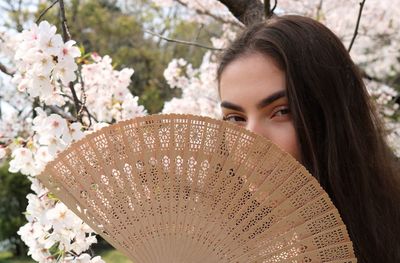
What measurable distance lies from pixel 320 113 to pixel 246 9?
0.95m

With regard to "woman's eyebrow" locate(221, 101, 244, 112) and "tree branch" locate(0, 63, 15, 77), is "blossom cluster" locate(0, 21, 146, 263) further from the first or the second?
"woman's eyebrow" locate(221, 101, 244, 112)

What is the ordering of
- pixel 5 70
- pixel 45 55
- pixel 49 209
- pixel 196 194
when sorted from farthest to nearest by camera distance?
pixel 5 70
pixel 49 209
pixel 45 55
pixel 196 194

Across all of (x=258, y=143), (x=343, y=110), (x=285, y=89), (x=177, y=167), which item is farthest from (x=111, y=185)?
(x=343, y=110)

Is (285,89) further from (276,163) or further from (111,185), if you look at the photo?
(111,185)

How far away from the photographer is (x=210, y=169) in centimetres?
88

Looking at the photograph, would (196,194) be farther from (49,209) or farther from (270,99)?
(49,209)

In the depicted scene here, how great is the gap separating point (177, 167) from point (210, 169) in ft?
0.17

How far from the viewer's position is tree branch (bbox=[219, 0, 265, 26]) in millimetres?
1962

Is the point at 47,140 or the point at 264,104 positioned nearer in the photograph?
the point at 264,104

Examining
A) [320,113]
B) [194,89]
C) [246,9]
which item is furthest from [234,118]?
[194,89]

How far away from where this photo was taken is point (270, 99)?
1.05 meters

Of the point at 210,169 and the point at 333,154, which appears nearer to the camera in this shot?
the point at 210,169

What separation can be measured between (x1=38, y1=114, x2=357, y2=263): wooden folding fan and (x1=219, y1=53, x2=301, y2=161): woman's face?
202 millimetres

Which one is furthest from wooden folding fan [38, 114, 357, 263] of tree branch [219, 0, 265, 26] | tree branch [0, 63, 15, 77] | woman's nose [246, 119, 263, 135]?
tree branch [219, 0, 265, 26]
